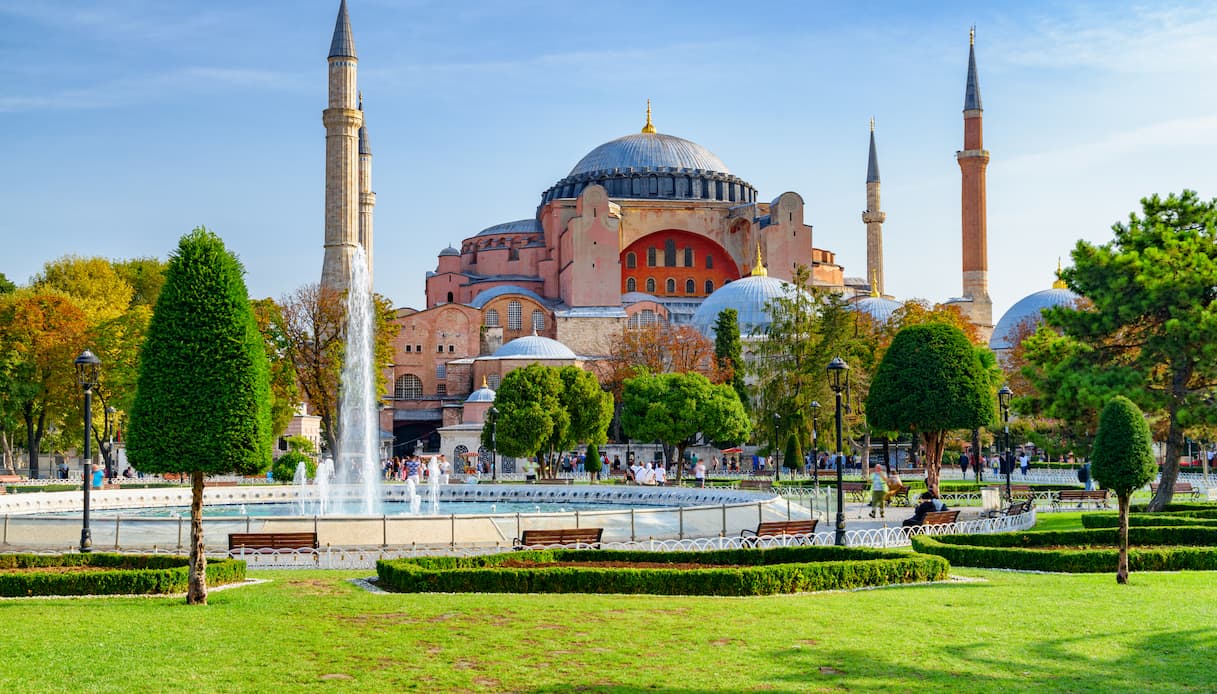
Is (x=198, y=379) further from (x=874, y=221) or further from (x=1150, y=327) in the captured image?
(x=874, y=221)

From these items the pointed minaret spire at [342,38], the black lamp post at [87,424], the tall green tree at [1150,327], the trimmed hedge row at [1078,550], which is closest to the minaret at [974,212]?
the pointed minaret spire at [342,38]

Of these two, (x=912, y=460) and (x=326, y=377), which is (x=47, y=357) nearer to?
(x=326, y=377)

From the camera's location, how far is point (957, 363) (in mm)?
20266

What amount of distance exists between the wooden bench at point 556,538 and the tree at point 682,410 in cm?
1761

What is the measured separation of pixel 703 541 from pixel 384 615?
6.54 meters

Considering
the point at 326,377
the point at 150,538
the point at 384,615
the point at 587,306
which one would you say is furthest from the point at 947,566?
the point at 587,306

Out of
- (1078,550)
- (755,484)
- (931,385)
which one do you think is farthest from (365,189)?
(1078,550)

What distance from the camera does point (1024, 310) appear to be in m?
55.4

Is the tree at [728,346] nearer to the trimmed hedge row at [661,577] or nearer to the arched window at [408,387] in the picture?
the arched window at [408,387]

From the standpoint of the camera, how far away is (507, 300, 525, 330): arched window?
177ft

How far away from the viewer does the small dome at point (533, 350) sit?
47.6 meters

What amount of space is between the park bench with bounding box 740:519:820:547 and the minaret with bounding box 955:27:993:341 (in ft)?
130

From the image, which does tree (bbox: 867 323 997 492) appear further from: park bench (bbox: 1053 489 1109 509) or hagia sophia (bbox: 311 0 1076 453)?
hagia sophia (bbox: 311 0 1076 453)

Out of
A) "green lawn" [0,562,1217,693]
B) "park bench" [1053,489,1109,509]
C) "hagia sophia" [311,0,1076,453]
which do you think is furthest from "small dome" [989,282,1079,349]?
"green lawn" [0,562,1217,693]
